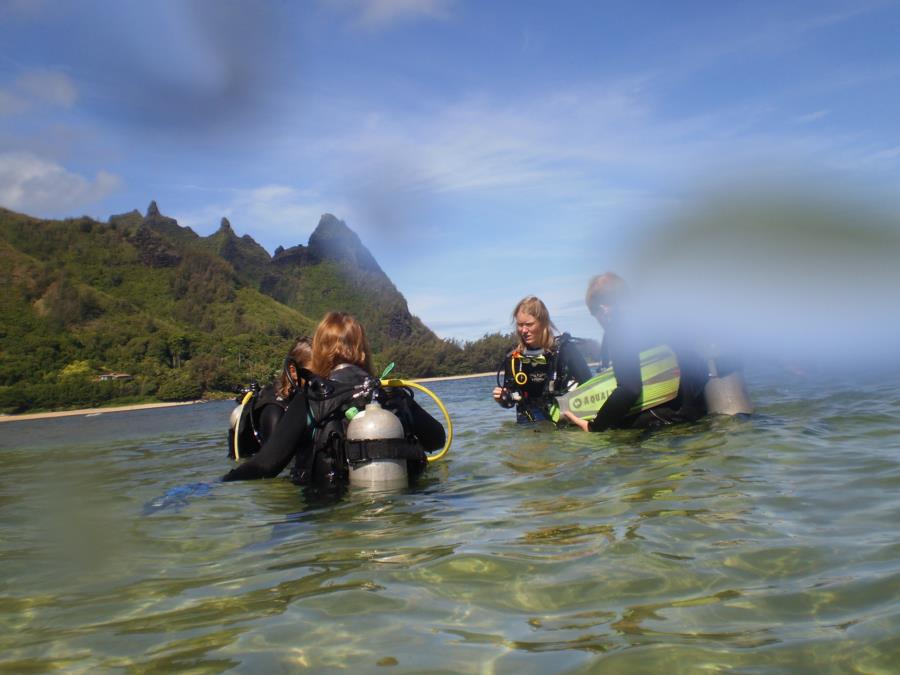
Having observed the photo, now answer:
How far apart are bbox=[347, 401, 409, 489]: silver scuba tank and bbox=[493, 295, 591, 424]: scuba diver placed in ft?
11.9

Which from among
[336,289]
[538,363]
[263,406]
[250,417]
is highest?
[336,289]

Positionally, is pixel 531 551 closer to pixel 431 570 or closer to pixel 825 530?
pixel 431 570

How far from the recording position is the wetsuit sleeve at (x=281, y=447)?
489 centimetres

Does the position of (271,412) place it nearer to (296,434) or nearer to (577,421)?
(296,434)

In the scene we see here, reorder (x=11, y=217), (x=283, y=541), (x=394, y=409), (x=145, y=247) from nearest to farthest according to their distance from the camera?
(x=283, y=541) < (x=394, y=409) < (x=11, y=217) < (x=145, y=247)

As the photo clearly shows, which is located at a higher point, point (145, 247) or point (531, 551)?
point (145, 247)

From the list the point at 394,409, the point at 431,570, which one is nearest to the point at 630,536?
the point at 431,570

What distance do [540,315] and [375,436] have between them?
4083mm

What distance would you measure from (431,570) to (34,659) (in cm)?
157

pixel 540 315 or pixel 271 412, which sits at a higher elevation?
pixel 540 315

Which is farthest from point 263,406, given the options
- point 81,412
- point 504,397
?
point 81,412

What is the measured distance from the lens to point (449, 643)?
231 centimetres

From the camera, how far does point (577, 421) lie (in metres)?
7.60

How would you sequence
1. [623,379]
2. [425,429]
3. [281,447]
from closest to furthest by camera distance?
[281,447] → [425,429] → [623,379]
